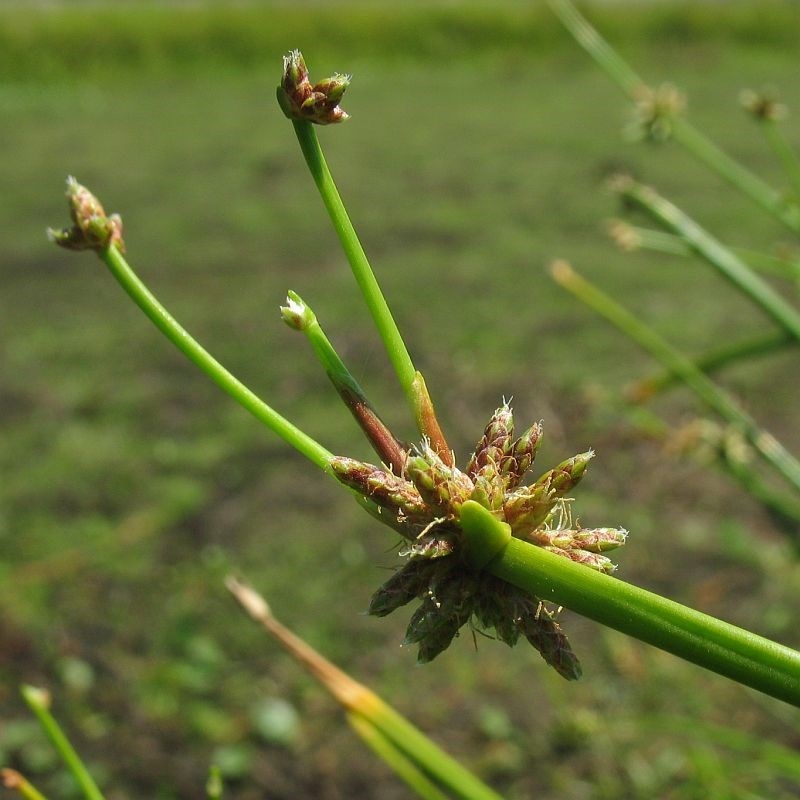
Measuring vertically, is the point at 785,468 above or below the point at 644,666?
below

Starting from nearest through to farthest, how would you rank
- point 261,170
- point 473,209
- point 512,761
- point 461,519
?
point 461,519, point 512,761, point 473,209, point 261,170

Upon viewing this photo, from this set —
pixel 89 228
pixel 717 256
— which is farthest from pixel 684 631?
pixel 717 256

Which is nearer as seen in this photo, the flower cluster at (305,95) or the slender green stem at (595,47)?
the flower cluster at (305,95)

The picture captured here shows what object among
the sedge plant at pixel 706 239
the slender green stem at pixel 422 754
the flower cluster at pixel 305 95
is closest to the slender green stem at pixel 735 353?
the sedge plant at pixel 706 239

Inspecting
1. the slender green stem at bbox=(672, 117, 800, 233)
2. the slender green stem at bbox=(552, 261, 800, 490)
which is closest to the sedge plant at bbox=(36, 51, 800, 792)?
the slender green stem at bbox=(552, 261, 800, 490)

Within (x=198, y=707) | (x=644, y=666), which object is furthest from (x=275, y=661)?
(x=644, y=666)

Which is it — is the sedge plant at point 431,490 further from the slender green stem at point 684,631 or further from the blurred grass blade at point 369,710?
the blurred grass blade at point 369,710

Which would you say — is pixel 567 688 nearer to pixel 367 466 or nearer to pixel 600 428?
pixel 600 428

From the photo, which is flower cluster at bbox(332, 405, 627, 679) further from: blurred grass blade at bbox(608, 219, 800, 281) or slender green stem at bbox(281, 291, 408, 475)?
blurred grass blade at bbox(608, 219, 800, 281)
